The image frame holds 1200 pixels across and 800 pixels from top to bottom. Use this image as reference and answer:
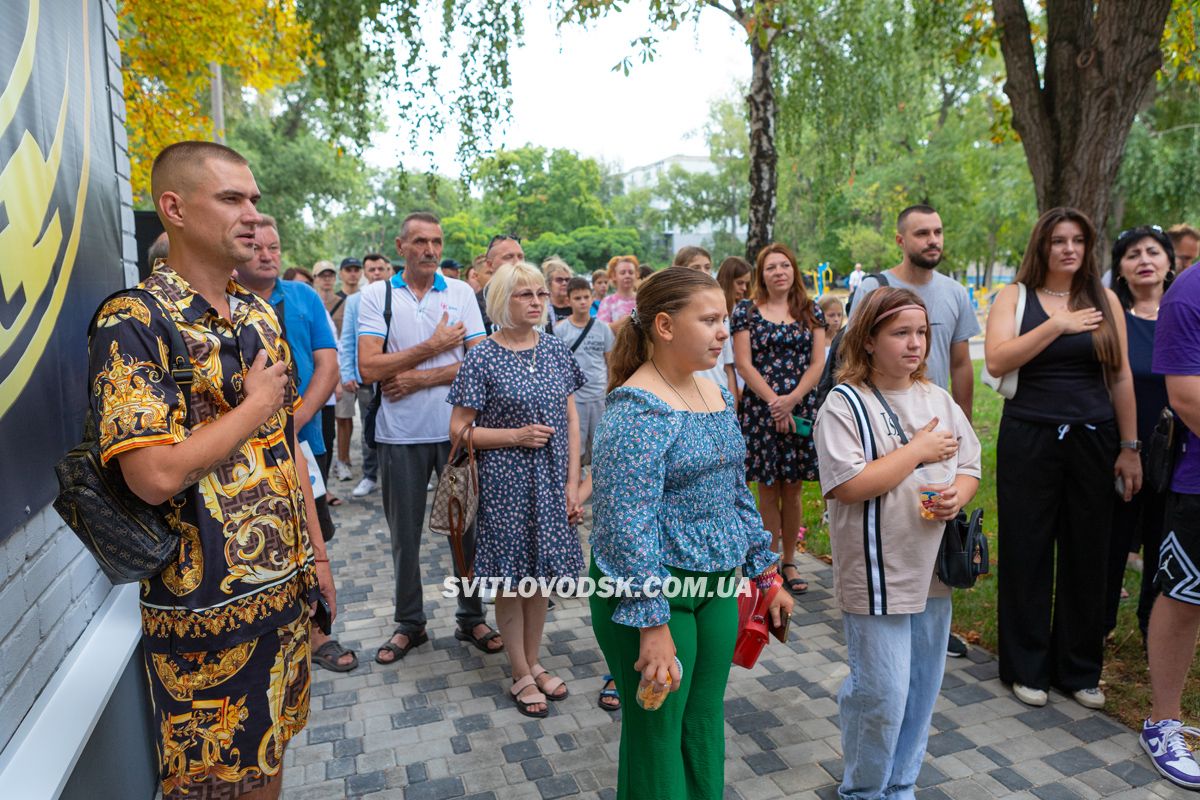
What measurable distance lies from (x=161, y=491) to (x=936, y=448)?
2.44 meters

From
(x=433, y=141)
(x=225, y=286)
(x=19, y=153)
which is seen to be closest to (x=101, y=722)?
(x=225, y=286)

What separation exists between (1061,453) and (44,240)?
4.17m

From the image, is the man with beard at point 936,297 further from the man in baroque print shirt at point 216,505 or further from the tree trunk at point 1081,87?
the man in baroque print shirt at point 216,505

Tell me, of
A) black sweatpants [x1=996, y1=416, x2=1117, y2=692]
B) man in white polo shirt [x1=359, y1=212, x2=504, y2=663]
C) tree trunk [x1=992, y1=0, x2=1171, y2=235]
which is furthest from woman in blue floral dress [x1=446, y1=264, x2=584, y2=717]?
tree trunk [x1=992, y1=0, x2=1171, y2=235]

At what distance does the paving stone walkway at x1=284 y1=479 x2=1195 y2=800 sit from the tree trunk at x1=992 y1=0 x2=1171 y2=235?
144 inches

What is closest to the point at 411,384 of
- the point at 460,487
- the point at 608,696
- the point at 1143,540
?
the point at 460,487

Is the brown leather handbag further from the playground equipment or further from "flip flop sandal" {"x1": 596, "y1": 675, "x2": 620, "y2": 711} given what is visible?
the playground equipment

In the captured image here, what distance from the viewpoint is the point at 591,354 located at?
6.36 m

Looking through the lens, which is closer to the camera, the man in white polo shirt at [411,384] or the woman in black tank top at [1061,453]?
the woman in black tank top at [1061,453]

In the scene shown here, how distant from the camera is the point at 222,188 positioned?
78.5 inches

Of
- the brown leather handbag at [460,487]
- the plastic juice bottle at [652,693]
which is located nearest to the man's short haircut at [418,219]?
the brown leather handbag at [460,487]

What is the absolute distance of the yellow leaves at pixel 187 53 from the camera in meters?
8.27

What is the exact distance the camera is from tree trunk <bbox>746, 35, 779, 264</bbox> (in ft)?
28.3

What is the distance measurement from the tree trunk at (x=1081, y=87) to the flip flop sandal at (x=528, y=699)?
516 cm
